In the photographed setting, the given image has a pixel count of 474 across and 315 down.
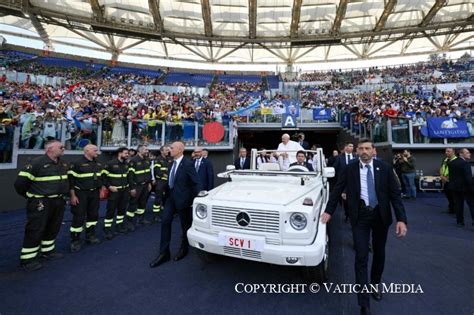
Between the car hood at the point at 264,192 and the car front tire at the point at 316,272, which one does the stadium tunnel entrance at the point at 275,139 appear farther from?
the car front tire at the point at 316,272

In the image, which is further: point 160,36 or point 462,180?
point 160,36

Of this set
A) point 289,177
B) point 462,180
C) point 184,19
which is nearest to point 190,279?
point 289,177

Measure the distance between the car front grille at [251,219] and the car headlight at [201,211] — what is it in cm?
16

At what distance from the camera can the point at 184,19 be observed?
28.2 meters

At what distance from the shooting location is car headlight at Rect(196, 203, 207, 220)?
3456mm

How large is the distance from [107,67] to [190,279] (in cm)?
3502

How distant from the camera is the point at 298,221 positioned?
9.86 ft

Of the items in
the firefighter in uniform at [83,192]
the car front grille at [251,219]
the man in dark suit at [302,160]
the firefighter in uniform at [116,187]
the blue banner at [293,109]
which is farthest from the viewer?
the blue banner at [293,109]

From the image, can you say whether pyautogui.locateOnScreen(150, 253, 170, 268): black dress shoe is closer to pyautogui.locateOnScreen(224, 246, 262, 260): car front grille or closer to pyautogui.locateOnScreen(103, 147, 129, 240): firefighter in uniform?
pyautogui.locateOnScreen(224, 246, 262, 260): car front grille

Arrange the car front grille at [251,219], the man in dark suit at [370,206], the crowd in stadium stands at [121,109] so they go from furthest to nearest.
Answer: the crowd in stadium stands at [121,109], the car front grille at [251,219], the man in dark suit at [370,206]

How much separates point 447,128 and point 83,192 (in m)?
13.6

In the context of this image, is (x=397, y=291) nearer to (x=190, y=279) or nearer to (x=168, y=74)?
(x=190, y=279)

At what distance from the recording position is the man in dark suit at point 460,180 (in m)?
6.07

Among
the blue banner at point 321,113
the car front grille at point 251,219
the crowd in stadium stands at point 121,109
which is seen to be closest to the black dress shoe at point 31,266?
the car front grille at point 251,219
